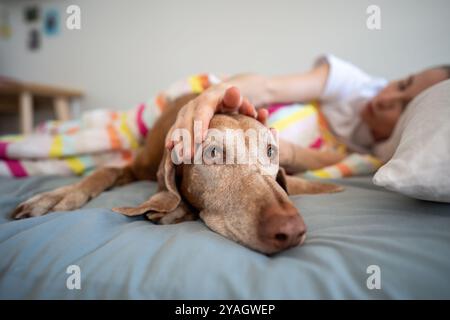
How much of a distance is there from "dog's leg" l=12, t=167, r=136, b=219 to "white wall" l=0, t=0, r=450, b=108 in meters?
2.01

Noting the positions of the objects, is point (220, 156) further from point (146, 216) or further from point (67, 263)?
point (67, 263)

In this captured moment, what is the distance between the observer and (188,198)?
1.10 m

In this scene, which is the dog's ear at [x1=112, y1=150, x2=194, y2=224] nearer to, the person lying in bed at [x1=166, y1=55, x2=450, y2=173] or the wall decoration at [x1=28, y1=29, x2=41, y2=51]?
the person lying in bed at [x1=166, y1=55, x2=450, y2=173]

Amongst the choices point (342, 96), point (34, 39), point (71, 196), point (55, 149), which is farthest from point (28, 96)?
point (342, 96)

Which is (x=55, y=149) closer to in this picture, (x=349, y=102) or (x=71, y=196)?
(x=71, y=196)

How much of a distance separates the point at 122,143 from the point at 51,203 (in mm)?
942

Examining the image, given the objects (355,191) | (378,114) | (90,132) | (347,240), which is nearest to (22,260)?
(347,240)

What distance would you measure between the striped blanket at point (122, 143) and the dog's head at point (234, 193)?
2.51 feet

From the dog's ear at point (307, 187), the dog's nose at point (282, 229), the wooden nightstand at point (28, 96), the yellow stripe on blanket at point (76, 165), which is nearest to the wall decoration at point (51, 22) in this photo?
the wooden nightstand at point (28, 96)

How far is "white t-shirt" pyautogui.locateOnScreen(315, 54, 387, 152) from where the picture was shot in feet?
7.08

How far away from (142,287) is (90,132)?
162 centimetres

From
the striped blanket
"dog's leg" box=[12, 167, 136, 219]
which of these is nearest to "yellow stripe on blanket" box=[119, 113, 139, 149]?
the striped blanket

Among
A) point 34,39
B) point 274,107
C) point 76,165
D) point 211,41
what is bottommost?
point 76,165

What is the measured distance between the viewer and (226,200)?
96cm
